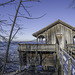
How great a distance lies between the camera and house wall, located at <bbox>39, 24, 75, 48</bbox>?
622 inches

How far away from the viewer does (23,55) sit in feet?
43.7

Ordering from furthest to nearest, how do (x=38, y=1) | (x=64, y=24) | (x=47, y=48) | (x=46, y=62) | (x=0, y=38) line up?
(x=64, y=24) < (x=46, y=62) < (x=47, y=48) < (x=0, y=38) < (x=38, y=1)

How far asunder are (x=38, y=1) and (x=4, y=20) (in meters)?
2.11

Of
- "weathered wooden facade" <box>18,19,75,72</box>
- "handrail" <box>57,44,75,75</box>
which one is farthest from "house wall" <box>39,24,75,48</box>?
"handrail" <box>57,44,75,75</box>

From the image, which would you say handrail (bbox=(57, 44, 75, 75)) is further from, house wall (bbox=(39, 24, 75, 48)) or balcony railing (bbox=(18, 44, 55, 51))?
house wall (bbox=(39, 24, 75, 48))

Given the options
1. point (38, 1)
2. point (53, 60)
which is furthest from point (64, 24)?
point (38, 1)

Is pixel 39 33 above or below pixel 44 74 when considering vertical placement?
above

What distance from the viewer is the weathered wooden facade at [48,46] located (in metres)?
12.7

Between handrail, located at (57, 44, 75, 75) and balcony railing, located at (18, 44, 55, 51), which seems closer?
handrail, located at (57, 44, 75, 75)

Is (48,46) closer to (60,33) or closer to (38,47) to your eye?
(38,47)

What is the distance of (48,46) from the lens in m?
12.6

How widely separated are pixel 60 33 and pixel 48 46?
15.4ft

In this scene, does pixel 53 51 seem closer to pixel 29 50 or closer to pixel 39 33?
pixel 29 50

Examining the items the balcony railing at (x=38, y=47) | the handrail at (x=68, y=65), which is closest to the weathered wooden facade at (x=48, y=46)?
the balcony railing at (x=38, y=47)
